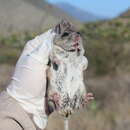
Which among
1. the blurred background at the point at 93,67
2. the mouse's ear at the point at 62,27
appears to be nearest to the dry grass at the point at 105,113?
the blurred background at the point at 93,67

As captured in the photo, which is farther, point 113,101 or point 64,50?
point 113,101

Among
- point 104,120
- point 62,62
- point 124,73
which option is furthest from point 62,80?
point 124,73

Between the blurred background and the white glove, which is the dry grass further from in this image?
the white glove

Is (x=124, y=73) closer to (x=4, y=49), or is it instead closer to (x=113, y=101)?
(x=113, y=101)

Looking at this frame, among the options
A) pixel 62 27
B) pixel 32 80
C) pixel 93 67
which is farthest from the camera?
pixel 93 67

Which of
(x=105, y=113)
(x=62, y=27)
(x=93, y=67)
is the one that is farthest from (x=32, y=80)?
(x=93, y=67)

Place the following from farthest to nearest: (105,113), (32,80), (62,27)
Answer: (105,113), (62,27), (32,80)

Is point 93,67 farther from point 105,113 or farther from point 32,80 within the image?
point 32,80
